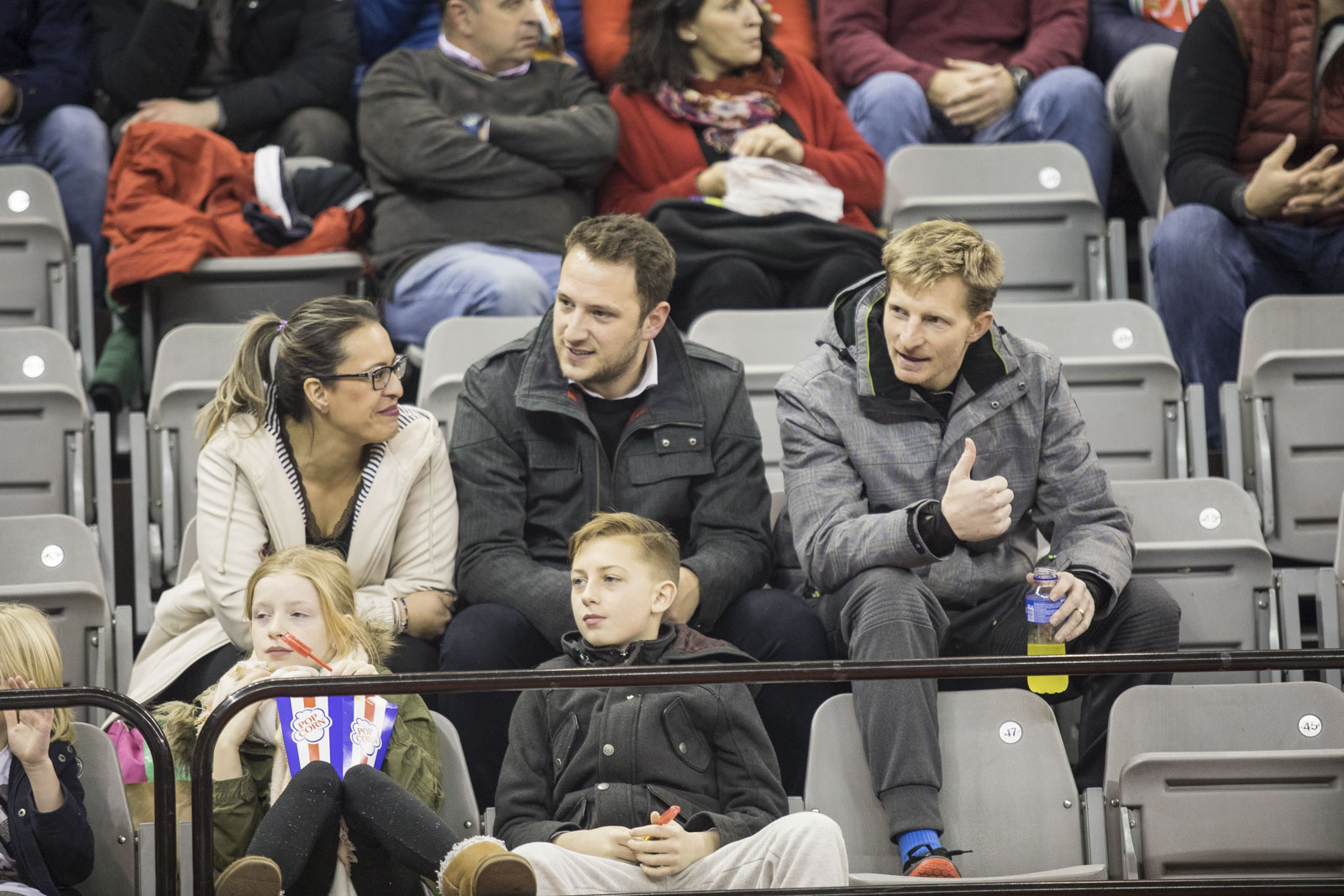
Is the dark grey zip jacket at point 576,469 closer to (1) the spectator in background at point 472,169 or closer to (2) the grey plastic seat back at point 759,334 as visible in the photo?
(2) the grey plastic seat back at point 759,334

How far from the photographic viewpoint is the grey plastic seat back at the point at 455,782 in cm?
231

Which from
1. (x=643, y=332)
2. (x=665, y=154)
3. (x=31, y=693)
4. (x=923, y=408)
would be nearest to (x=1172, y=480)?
(x=923, y=408)

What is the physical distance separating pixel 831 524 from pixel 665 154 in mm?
1634

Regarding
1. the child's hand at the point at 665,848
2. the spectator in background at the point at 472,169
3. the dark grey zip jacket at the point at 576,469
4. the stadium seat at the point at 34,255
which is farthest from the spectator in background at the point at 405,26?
the child's hand at the point at 665,848

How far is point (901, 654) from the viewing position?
2.43 meters

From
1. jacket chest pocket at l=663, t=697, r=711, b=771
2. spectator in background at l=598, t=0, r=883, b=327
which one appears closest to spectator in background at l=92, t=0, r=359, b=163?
spectator in background at l=598, t=0, r=883, b=327

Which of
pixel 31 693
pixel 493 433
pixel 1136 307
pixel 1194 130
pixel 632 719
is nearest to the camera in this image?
pixel 31 693

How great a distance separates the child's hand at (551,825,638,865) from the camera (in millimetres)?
2166

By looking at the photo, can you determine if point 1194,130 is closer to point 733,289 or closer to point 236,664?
point 733,289

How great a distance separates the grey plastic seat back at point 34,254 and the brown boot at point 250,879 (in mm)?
2165

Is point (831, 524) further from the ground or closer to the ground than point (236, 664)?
further from the ground

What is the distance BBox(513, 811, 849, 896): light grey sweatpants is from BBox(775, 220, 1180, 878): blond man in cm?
44

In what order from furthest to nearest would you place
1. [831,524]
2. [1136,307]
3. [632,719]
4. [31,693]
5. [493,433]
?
[1136,307] < [493,433] < [831,524] < [632,719] < [31,693]

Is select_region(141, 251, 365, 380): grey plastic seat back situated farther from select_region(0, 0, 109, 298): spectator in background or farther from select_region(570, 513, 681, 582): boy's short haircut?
select_region(570, 513, 681, 582): boy's short haircut
